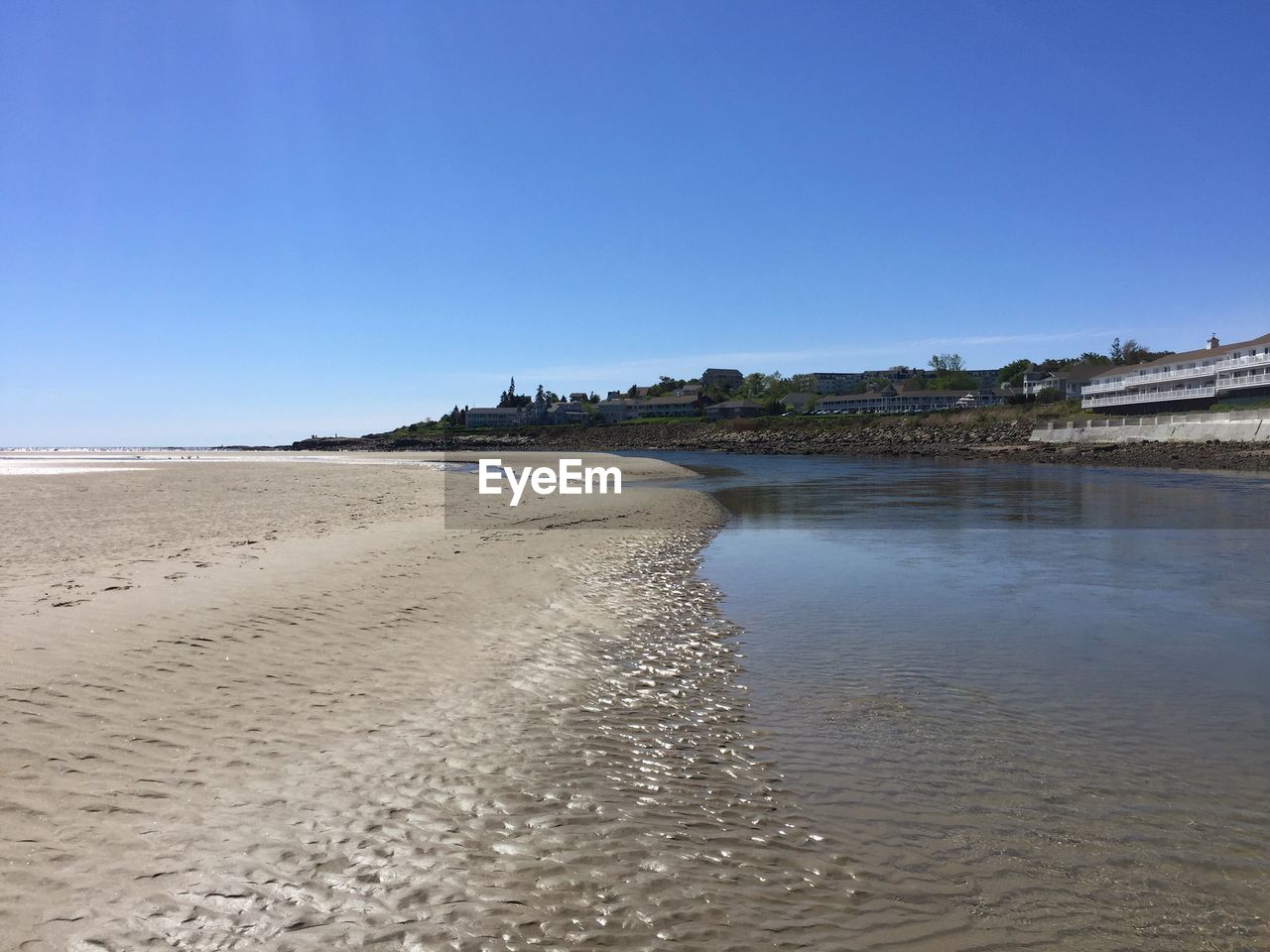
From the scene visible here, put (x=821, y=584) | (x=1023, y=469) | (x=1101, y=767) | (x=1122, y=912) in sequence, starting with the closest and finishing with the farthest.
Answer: (x=1122, y=912)
(x=1101, y=767)
(x=821, y=584)
(x=1023, y=469)

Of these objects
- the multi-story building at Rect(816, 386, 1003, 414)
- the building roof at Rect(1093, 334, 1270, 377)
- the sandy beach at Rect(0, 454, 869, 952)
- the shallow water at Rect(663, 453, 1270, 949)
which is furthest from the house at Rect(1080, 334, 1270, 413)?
the sandy beach at Rect(0, 454, 869, 952)

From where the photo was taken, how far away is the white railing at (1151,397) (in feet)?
296

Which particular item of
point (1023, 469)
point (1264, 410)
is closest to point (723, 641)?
point (1023, 469)

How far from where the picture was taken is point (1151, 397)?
97812mm

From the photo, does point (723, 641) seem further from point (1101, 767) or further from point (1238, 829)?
point (1238, 829)

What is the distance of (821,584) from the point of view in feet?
49.7

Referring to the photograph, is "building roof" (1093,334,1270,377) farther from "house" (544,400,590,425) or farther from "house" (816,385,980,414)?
"house" (544,400,590,425)

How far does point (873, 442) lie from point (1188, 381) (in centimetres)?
3848

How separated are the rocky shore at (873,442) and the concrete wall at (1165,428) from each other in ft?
6.97

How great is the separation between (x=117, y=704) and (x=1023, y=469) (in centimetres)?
6293

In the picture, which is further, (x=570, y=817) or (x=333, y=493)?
(x=333, y=493)

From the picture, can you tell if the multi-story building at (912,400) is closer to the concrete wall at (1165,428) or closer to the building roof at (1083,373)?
the building roof at (1083,373)

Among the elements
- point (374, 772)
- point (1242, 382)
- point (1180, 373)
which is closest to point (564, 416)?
point (1180, 373)

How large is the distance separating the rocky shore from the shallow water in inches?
1907
